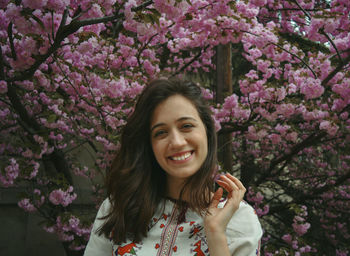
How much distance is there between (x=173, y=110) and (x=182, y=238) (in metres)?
0.55

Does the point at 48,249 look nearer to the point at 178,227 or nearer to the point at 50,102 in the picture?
the point at 50,102

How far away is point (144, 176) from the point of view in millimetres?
1507

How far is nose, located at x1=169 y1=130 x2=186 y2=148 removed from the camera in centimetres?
129

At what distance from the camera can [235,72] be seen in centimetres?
564

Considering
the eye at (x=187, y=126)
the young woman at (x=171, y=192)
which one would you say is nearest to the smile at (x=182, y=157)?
the young woman at (x=171, y=192)

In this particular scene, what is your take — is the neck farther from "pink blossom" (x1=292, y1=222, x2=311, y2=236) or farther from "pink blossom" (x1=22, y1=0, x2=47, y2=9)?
"pink blossom" (x1=292, y1=222, x2=311, y2=236)

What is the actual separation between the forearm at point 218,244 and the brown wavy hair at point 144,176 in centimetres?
20

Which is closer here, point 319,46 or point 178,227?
point 178,227

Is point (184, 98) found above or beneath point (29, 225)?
above

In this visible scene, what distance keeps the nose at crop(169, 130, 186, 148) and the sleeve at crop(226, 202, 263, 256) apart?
0.37 meters

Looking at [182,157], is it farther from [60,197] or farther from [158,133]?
[60,197]

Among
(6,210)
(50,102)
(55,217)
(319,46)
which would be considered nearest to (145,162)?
(50,102)

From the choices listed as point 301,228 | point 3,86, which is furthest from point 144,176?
point 301,228

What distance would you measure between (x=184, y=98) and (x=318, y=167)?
4233 mm
